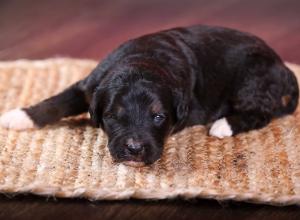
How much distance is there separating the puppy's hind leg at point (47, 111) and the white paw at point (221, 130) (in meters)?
0.61

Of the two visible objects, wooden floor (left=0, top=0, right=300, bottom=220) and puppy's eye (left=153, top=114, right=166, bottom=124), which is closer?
puppy's eye (left=153, top=114, right=166, bottom=124)

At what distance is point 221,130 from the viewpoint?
270 cm

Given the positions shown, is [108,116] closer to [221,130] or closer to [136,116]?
[136,116]

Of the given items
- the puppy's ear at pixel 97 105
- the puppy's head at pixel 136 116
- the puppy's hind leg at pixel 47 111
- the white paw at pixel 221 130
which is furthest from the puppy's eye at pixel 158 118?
the puppy's hind leg at pixel 47 111

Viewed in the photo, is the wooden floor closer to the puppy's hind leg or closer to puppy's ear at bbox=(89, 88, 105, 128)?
the puppy's hind leg

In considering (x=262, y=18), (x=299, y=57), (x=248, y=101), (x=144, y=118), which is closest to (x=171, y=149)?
(x=144, y=118)

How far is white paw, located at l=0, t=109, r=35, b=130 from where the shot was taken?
8.68 ft

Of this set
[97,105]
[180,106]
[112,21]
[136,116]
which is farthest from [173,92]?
[112,21]

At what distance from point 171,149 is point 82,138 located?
411 mm

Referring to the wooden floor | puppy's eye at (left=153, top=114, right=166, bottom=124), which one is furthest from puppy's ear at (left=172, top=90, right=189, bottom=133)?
the wooden floor

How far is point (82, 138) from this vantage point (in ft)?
8.60

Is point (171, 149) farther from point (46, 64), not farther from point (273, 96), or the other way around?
point (46, 64)

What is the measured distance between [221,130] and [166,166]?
408mm

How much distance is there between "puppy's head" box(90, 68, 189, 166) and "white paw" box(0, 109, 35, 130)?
44 centimetres
